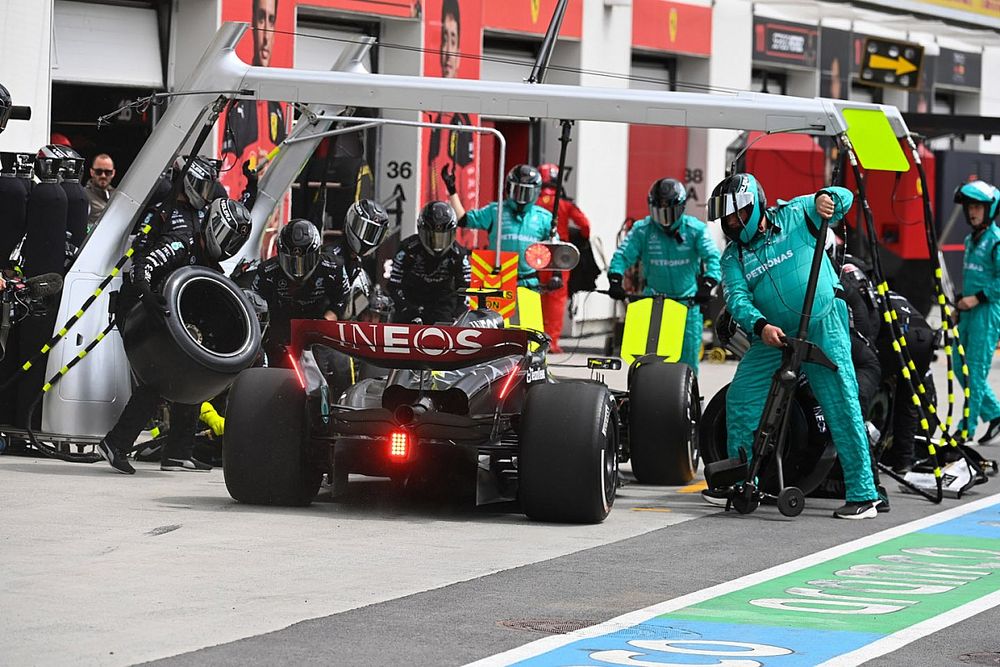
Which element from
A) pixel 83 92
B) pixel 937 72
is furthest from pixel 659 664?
pixel 937 72

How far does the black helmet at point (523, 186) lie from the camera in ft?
50.6

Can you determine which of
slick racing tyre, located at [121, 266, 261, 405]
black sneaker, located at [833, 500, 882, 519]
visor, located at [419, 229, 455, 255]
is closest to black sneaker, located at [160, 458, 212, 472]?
slick racing tyre, located at [121, 266, 261, 405]

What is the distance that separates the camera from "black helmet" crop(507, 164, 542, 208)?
15422 mm

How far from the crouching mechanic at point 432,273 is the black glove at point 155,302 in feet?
5.37

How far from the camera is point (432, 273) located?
1226 centimetres

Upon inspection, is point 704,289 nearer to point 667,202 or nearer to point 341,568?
point 667,202

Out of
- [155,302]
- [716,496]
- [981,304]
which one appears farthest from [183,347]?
[981,304]

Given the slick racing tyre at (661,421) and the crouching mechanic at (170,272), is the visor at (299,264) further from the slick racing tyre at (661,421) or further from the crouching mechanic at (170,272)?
the slick racing tyre at (661,421)

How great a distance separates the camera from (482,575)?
804 cm

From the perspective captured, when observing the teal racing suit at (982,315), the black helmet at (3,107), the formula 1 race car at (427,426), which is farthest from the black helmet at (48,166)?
the teal racing suit at (982,315)

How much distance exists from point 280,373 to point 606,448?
5.79ft

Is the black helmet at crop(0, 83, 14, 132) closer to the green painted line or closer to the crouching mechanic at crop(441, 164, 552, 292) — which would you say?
the crouching mechanic at crop(441, 164, 552, 292)

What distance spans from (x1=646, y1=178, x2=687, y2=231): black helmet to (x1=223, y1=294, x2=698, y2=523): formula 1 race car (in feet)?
11.4

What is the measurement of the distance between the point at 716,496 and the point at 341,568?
3.08 meters
